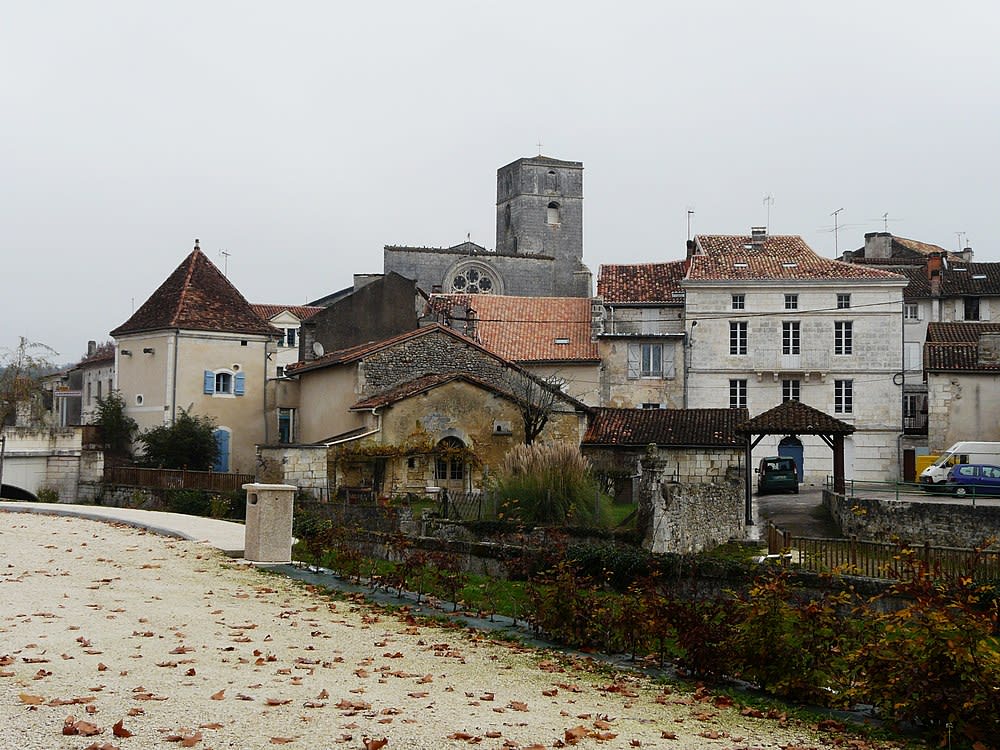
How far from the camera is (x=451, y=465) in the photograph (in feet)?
122

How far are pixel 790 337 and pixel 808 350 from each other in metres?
0.90

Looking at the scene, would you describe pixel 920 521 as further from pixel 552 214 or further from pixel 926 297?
pixel 552 214

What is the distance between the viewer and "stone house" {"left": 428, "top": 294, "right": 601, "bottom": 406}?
49.2 meters

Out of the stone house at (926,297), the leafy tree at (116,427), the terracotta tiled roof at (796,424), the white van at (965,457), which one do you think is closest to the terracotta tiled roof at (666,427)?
the terracotta tiled roof at (796,424)

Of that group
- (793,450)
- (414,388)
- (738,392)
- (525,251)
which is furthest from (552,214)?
(414,388)

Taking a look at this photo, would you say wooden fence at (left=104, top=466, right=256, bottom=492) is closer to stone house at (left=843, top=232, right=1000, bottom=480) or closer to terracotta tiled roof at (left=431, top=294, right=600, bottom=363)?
terracotta tiled roof at (left=431, top=294, right=600, bottom=363)

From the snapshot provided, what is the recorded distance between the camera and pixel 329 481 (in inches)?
1341

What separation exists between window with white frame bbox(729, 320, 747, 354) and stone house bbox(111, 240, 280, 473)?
18392 mm

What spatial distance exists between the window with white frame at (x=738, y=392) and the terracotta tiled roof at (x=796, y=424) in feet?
58.4

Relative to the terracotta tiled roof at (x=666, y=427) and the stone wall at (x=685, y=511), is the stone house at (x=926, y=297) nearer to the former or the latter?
the terracotta tiled roof at (x=666, y=427)

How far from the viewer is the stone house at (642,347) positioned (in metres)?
48.7

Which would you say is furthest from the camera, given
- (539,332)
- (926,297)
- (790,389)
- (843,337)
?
(926,297)

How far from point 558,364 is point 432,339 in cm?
1126

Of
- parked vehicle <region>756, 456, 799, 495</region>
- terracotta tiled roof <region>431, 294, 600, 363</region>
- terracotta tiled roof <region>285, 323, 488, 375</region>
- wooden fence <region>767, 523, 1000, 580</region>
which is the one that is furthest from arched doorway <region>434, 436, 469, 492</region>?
wooden fence <region>767, 523, 1000, 580</region>
